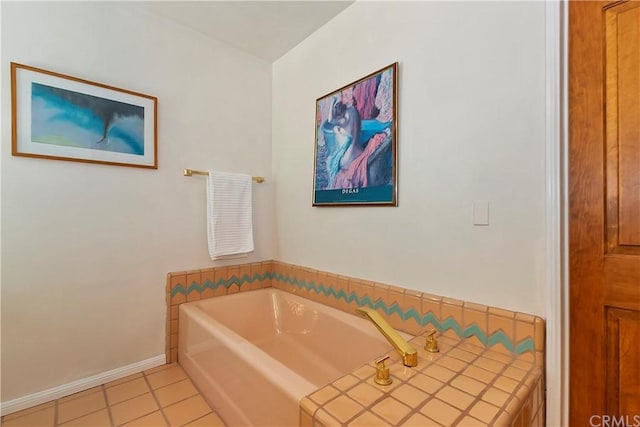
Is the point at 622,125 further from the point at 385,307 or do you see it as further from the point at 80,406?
the point at 80,406

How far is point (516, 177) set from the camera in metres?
1.12

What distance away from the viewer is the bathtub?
1072 millimetres

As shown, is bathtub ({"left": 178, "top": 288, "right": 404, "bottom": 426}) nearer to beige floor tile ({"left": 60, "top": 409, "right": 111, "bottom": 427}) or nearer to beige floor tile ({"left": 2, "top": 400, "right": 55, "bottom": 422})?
beige floor tile ({"left": 60, "top": 409, "right": 111, "bottom": 427})

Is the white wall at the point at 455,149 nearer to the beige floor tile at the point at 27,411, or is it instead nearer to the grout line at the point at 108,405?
the grout line at the point at 108,405

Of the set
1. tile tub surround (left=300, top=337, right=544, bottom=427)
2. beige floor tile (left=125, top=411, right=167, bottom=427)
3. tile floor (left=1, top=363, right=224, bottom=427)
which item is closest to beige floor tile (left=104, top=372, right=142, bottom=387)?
tile floor (left=1, top=363, right=224, bottom=427)

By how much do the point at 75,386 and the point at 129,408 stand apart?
1.29ft

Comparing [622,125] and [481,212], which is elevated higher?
[622,125]

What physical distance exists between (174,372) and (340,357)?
1065mm

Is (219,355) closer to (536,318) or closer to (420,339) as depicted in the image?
(420,339)

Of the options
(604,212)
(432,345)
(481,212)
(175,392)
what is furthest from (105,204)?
(604,212)

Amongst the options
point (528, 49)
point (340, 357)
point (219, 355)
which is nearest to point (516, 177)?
point (528, 49)

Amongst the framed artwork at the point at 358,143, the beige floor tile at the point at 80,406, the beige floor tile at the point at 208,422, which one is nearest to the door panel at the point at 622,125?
the framed artwork at the point at 358,143

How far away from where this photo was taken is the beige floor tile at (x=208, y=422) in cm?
135

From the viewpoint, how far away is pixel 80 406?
1.47m
